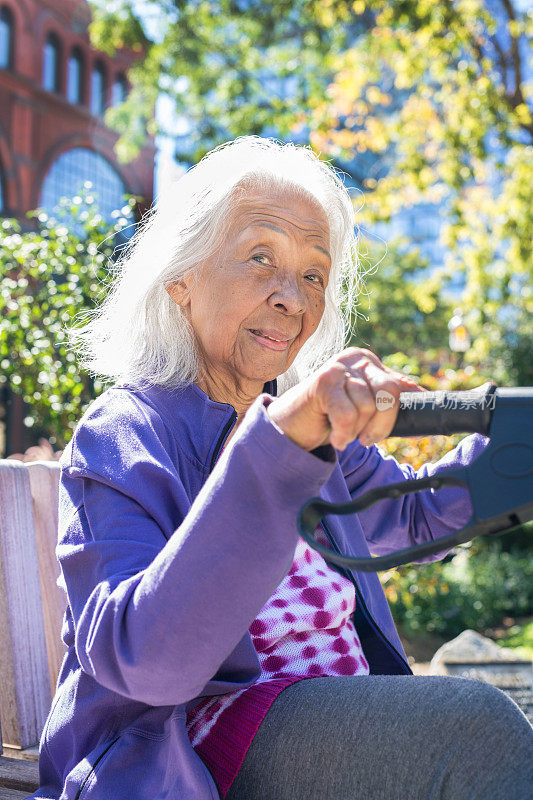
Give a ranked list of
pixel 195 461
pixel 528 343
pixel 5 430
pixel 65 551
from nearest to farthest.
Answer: pixel 65 551 < pixel 195 461 < pixel 528 343 < pixel 5 430

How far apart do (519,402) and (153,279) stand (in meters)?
1.00

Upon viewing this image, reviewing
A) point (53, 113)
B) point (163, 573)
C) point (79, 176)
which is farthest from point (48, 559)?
point (79, 176)

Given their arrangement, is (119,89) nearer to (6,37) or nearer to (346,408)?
(6,37)

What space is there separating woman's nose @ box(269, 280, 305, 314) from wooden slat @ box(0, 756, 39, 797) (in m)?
1.14

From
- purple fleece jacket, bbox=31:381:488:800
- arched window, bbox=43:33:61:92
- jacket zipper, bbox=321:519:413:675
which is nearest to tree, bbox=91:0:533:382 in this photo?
jacket zipper, bbox=321:519:413:675

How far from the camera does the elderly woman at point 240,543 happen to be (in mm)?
1085

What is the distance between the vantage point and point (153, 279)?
182 cm

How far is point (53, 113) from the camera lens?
81.2 feet

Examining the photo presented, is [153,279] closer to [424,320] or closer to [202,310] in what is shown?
[202,310]

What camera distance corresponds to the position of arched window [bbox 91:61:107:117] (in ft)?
86.9

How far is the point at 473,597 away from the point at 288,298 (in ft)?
29.3

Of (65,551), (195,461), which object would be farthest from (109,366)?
(65,551)

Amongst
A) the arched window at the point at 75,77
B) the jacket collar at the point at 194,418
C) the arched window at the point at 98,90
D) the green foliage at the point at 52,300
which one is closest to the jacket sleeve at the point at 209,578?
the jacket collar at the point at 194,418

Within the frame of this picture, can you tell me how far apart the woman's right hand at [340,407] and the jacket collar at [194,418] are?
46 cm
